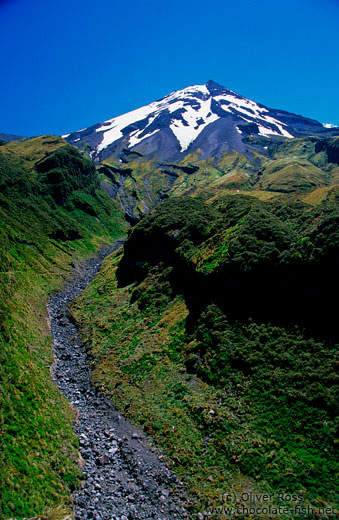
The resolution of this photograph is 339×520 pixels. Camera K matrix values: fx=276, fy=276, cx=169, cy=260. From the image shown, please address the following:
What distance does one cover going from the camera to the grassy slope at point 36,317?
14750 mm

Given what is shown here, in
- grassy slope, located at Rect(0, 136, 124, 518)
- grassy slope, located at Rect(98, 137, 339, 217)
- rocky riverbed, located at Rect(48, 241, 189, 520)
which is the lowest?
rocky riverbed, located at Rect(48, 241, 189, 520)

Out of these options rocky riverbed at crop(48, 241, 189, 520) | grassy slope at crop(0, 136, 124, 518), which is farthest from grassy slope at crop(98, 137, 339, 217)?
rocky riverbed at crop(48, 241, 189, 520)

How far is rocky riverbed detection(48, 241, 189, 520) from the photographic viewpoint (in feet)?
50.2

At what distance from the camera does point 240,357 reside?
72.7 ft

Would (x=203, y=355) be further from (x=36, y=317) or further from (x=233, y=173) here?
(x=233, y=173)

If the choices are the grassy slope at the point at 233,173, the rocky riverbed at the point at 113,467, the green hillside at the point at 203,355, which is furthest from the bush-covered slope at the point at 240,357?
the grassy slope at the point at 233,173

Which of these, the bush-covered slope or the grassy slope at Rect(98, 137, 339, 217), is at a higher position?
the grassy slope at Rect(98, 137, 339, 217)

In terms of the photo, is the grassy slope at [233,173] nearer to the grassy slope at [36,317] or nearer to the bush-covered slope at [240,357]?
the grassy slope at [36,317]

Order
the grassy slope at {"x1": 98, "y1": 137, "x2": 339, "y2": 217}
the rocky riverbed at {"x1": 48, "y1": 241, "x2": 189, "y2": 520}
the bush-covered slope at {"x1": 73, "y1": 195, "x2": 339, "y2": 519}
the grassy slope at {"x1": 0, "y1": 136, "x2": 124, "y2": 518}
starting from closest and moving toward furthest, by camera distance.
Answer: the grassy slope at {"x1": 0, "y1": 136, "x2": 124, "y2": 518} < the rocky riverbed at {"x1": 48, "y1": 241, "x2": 189, "y2": 520} < the bush-covered slope at {"x1": 73, "y1": 195, "x2": 339, "y2": 519} < the grassy slope at {"x1": 98, "y1": 137, "x2": 339, "y2": 217}

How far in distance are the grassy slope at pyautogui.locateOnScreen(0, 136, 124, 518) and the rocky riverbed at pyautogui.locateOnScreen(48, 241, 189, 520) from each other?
101cm

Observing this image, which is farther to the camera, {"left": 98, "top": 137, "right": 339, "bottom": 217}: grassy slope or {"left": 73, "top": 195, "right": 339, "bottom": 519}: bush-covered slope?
{"left": 98, "top": 137, "right": 339, "bottom": 217}: grassy slope

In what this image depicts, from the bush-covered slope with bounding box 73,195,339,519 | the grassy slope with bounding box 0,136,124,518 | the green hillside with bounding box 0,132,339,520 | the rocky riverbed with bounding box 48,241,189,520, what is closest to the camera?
the grassy slope with bounding box 0,136,124,518

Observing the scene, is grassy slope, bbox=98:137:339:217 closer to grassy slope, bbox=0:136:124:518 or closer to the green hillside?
grassy slope, bbox=0:136:124:518

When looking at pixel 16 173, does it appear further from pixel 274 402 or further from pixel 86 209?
pixel 274 402
